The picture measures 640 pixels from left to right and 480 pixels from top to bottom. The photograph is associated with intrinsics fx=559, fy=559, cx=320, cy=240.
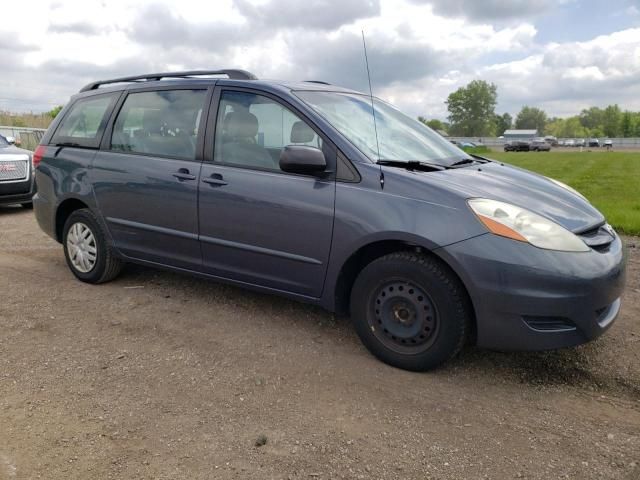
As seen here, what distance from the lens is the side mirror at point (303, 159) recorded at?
11.3 ft

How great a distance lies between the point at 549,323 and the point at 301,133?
6.30 feet

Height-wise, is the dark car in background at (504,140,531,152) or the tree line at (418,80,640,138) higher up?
the tree line at (418,80,640,138)

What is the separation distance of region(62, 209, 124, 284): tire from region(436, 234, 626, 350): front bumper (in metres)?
3.14

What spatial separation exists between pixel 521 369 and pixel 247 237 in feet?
6.44

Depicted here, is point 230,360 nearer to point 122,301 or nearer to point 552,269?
point 122,301

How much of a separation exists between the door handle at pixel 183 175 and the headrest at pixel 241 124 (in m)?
0.42

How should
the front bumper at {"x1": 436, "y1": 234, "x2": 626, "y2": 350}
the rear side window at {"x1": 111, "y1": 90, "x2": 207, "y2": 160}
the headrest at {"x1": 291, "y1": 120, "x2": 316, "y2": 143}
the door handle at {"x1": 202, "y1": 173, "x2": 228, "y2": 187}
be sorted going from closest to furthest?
1. the front bumper at {"x1": 436, "y1": 234, "x2": 626, "y2": 350}
2. the headrest at {"x1": 291, "y1": 120, "x2": 316, "y2": 143}
3. the door handle at {"x1": 202, "y1": 173, "x2": 228, "y2": 187}
4. the rear side window at {"x1": 111, "y1": 90, "x2": 207, "y2": 160}

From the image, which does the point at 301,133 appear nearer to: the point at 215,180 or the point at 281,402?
the point at 215,180

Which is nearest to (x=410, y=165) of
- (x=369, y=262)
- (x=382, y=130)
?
(x=382, y=130)

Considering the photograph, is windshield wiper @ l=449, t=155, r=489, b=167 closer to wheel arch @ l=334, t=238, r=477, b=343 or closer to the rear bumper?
wheel arch @ l=334, t=238, r=477, b=343

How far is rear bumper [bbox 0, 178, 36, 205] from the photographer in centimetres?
916

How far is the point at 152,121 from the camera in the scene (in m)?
4.50

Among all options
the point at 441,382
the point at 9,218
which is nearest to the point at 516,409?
the point at 441,382

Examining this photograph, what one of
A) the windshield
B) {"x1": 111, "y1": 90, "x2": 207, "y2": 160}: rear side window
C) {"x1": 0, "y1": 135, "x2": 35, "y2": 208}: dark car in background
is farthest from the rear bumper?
the windshield
